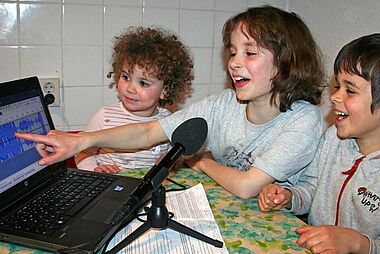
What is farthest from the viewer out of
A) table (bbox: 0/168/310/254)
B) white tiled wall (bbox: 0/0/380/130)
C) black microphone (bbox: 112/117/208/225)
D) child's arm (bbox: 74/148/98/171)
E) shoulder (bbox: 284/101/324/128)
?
white tiled wall (bbox: 0/0/380/130)

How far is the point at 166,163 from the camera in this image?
0.82 meters

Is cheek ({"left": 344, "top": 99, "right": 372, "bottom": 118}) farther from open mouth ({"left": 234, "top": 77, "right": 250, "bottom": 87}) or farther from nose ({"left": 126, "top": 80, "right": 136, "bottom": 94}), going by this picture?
nose ({"left": 126, "top": 80, "right": 136, "bottom": 94})

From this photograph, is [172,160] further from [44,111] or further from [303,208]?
[303,208]

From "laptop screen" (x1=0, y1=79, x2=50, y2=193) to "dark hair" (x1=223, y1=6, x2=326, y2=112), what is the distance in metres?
0.65

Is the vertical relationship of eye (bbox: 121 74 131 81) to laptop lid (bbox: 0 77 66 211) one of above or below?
above

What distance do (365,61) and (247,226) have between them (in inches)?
21.2

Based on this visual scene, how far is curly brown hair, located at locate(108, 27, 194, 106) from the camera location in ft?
5.39

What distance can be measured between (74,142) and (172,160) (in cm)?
40

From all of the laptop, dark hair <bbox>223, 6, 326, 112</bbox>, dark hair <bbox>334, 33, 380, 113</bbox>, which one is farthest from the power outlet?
dark hair <bbox>334, 33, 380, 113</bbox>

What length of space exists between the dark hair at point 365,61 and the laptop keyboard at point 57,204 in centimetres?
70

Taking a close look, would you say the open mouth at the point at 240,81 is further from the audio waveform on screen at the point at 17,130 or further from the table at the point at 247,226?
the audio waveform on screen at the point at 17,130

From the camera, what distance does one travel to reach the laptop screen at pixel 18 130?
3.11 ft

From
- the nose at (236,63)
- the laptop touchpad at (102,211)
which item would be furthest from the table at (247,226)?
the nose at (236,63)

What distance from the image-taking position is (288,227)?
998mm
